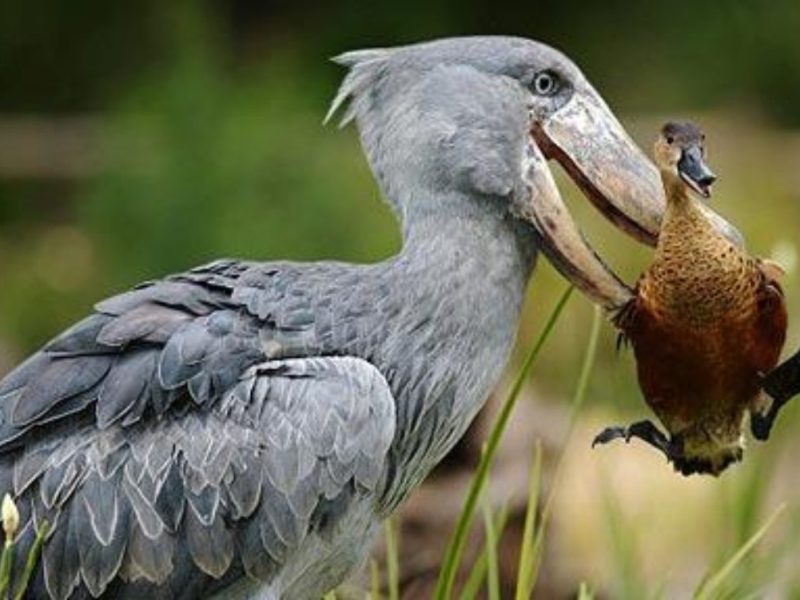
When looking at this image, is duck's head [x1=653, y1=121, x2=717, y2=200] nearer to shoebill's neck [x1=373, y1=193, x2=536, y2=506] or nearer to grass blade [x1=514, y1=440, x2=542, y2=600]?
shoebill's neck [x1=373, y1=193, x2=536, y2=506]

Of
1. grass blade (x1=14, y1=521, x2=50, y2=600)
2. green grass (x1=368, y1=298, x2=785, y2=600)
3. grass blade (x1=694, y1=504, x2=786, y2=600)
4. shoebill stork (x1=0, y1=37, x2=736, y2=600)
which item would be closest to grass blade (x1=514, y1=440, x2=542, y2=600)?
green grass (x1=368, y1=298, x2=785, y2=600)

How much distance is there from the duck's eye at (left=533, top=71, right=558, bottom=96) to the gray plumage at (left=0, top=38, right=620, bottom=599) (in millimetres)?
16

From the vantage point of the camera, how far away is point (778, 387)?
411 centimetres

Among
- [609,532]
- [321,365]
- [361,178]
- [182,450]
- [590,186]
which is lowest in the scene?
[361,178]

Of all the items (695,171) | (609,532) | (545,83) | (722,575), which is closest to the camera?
(695,171)

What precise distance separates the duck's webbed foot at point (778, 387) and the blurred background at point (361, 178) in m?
0.46

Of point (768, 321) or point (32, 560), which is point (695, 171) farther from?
point (32, 560)

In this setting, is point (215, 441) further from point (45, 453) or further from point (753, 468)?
point (753, 468)

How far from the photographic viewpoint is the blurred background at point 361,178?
6023mm

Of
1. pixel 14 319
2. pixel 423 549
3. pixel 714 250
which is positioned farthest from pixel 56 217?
pixel 714 250

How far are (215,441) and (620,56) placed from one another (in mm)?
7267

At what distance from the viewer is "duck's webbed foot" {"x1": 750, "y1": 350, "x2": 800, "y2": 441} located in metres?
4.08

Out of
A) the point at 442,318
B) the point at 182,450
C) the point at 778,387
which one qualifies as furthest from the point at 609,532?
the point at 182,450

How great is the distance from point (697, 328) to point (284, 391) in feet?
2.04
